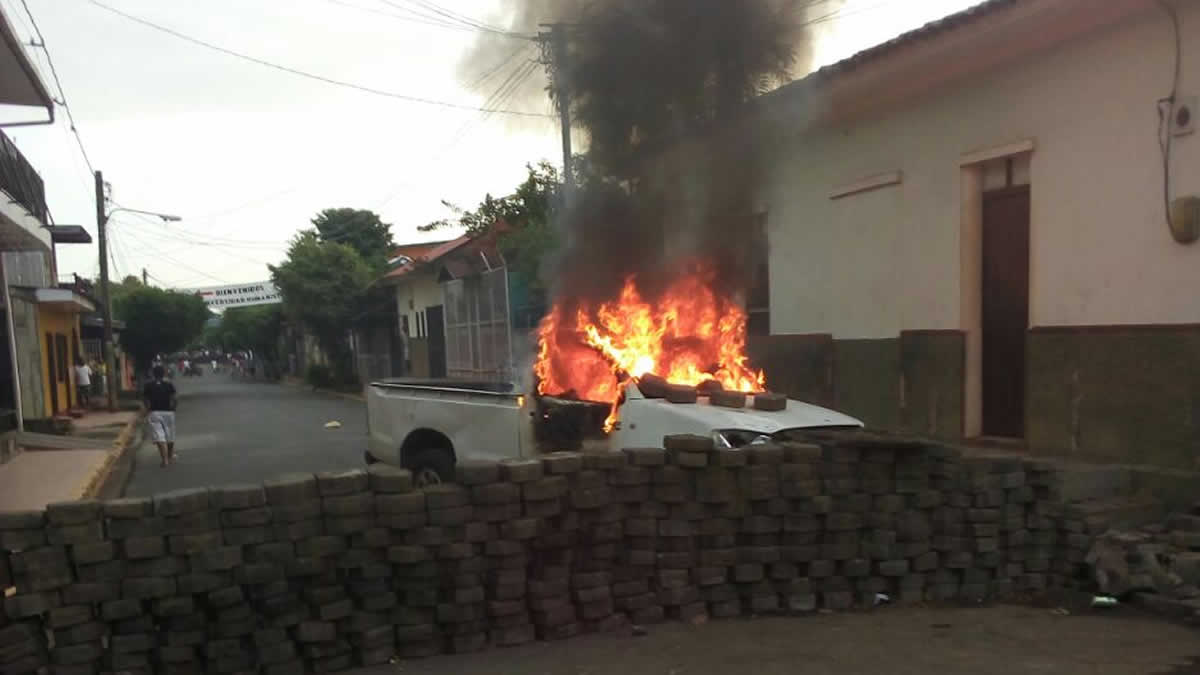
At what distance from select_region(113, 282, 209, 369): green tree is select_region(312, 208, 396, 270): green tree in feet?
44.8

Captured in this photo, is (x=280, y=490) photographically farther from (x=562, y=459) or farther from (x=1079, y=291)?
(x=1079, y=291)

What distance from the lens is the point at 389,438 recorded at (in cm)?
→ 841

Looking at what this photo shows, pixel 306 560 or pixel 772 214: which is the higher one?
pixel 772 214

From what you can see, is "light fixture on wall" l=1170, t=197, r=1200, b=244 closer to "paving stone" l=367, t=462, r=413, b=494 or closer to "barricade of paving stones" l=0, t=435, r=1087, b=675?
"barricade of paving stones" l=0, t=435, r=1087, b=675

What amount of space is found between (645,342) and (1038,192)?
4.11 meters

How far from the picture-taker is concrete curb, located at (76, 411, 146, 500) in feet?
31.7

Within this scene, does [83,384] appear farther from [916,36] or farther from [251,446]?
[916,36]

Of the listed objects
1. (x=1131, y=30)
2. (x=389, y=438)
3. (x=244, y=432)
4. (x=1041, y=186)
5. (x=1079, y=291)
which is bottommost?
(x=244, y=432)

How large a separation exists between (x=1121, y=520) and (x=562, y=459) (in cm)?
419

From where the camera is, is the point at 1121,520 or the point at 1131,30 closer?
the point at 1121,520

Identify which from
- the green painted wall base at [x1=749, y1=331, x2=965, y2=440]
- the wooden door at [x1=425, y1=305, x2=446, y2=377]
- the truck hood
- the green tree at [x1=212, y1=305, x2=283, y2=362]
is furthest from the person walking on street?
the green tree at [x1=212, y1=305, x2=283, y2=362]

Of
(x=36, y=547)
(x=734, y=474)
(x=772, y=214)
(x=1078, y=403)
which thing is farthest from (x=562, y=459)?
(x=772, y=214)

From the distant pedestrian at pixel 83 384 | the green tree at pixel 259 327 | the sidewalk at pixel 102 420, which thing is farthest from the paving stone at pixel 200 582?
the green tree at pixel 259 327

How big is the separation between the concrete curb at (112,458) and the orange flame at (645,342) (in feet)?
16.8
